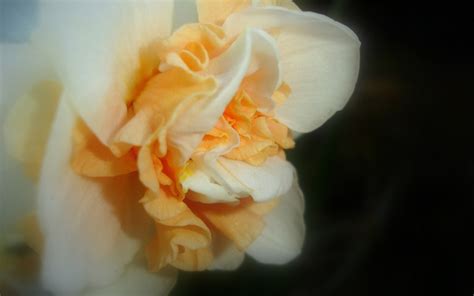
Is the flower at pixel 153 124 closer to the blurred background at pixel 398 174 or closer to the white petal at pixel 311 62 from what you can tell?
the white petal at pixel 311 62

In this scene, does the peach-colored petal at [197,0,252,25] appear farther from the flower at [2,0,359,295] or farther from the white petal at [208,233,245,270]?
the white petal at [208,233,245,270]

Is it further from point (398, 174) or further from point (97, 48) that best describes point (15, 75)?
point (398, 174)

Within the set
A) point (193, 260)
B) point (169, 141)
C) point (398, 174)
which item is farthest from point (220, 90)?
point (398, 174)

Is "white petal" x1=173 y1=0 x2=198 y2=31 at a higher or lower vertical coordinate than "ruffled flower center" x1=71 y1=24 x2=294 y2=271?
higher

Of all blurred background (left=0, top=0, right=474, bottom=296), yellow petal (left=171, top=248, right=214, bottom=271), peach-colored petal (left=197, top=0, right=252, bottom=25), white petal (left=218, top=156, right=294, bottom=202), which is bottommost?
blurred background (left=0, top=0, right=474, bottom=296)

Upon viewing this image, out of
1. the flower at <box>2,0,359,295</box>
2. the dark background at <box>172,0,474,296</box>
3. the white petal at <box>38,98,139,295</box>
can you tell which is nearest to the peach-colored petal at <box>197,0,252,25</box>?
the flower at <box>2,0,359,295</box>

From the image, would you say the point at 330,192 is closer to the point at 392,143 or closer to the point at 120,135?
the point at 392,143

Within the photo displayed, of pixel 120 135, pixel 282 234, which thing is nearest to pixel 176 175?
pixel 120 135
